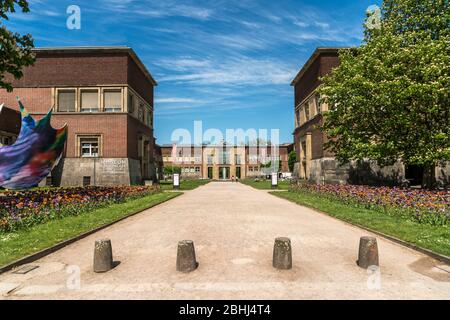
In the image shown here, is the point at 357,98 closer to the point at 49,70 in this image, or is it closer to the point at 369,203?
the point at 369,203

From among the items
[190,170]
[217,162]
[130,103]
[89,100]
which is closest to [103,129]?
[89,100]

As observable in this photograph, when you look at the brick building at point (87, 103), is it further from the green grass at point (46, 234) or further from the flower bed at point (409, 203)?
the flower bed at point (409, 203)

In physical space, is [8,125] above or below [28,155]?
above

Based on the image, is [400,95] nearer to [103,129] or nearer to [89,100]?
[103,129]

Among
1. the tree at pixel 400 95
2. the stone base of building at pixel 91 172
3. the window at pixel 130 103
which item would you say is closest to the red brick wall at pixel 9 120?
the stone base of building at pixel 91 172

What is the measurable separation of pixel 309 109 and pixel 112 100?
2061cm

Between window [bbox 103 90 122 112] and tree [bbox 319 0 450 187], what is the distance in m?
19.7

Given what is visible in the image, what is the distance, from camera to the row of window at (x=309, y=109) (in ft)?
104

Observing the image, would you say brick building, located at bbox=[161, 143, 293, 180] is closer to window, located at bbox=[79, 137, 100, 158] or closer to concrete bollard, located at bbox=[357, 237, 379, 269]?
window, located at bbox=[79, 137, 100, 158]

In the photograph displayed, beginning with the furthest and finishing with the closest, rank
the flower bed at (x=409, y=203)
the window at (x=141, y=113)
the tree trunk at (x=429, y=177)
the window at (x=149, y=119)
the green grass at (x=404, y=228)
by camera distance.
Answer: the window at (x=149, y=119) → the window at (x=141, y=113) → the tree trunk at (x=429, y=177) → the flower bed at (x=409, y=203) → the green grass at (x=404, y=228)

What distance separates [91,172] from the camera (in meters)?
30.2

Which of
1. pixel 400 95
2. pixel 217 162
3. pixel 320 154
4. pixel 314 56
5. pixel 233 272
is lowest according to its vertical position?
pixel 233 272

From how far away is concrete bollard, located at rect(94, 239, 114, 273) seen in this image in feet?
19.1

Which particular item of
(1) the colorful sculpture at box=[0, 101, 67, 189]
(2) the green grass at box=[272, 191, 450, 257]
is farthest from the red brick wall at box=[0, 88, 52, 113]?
(2) the green grass at box=[272, 191, 450, 257]
